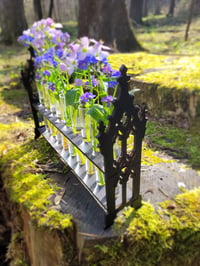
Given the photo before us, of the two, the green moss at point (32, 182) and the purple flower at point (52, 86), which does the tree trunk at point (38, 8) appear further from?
the purple flower at point (52, 86)

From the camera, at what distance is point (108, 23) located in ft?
18.0

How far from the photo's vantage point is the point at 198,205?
1.49 metres


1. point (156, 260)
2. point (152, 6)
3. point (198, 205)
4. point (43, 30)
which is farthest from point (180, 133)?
point (152, 6)

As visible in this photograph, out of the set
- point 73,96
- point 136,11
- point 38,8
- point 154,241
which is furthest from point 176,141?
point 136,11

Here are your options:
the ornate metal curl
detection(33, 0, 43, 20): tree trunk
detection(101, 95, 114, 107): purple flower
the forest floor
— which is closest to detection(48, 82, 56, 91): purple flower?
detection(101, 95, 114, 107): purple flower

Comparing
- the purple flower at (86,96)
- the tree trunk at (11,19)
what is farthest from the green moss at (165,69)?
the tree trunk at (11,19)

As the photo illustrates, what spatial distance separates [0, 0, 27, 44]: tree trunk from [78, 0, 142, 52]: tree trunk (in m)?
3.17

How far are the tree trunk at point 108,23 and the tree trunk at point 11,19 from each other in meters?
3.17

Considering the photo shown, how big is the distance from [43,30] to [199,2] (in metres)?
15.1

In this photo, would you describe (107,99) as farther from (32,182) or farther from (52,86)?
(32,182)

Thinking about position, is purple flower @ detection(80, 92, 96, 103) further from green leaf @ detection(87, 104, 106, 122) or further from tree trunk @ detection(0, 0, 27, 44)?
tree trunk @ detection(0, 0, 27, 44)

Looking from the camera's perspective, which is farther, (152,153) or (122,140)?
(152,153)

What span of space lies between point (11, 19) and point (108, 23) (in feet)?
12.6

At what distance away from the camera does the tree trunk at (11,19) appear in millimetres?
7426
